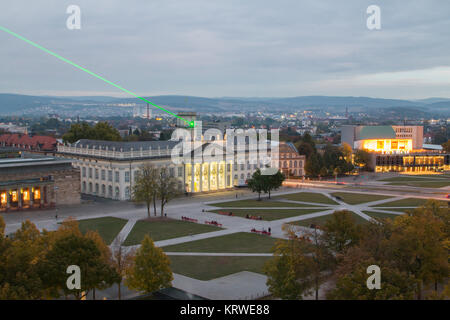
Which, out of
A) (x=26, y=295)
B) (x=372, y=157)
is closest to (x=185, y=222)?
(x=26, y=295)

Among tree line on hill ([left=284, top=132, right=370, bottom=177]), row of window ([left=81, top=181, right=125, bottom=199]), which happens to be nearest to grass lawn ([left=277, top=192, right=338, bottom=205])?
tree line on hill ([left=284, top=132, right=370, bottom=177])

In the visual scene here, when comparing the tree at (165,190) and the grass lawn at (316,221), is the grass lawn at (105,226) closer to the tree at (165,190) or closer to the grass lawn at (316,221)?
the tree at (165,190)

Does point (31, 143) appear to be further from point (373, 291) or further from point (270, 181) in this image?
point (373, 291)

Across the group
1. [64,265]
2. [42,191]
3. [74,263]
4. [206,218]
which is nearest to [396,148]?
[206,218]

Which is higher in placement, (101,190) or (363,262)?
(363,262)

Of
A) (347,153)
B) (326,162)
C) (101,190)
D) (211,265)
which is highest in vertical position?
(347,153)

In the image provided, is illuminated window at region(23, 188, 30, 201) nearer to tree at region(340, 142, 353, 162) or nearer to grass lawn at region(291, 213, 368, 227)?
grass lawn at region(291, 213, 368, 227)

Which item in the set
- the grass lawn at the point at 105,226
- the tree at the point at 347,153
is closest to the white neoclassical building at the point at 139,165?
the grass lawn at the point at 105,226
